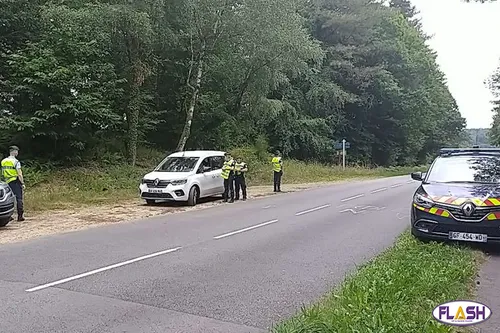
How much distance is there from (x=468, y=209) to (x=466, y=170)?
1534 millimetres

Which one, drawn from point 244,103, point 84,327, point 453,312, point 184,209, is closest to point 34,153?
point 184,209

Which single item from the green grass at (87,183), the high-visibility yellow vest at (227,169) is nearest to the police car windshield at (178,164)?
the high-visibility yellow vest at (227,169)

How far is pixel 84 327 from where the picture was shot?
537 cm

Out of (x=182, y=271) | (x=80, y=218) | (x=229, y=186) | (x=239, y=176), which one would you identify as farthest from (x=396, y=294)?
(x=239, y=176)

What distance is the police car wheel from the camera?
17641 mm

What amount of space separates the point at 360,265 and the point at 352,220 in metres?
5.81

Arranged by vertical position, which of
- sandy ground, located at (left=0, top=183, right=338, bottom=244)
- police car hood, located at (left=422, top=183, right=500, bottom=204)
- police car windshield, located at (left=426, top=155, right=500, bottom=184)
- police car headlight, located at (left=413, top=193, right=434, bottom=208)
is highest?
police car windshield, located at (left=426, top=155, right=500, bottom=184)

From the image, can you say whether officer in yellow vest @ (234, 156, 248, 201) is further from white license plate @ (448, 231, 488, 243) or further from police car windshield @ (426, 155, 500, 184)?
white license plate @ (448, 231, 488, 243)

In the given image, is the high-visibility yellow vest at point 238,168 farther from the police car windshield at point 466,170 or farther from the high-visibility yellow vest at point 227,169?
the police car windshield at point 466,170

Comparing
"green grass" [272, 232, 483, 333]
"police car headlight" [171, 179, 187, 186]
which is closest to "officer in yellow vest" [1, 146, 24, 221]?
"police car headlight" [171, 179, 187, 186]

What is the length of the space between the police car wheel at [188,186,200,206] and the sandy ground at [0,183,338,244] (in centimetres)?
20

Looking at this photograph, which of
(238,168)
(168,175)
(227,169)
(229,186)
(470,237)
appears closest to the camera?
(470,237)

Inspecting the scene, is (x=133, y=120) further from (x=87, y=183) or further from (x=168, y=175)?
(x=168, y=175)

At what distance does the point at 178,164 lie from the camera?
18.8 m
